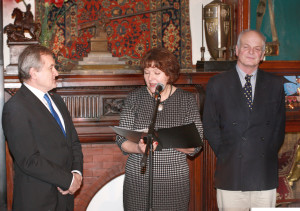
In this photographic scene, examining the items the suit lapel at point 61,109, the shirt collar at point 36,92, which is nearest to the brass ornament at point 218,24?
the suit lapel at point 61,109

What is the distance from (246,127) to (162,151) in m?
0.65

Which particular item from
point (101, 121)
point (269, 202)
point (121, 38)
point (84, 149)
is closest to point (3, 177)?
point (84, 149)

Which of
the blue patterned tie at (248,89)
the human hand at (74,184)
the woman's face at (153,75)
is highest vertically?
the woman's face at (153,75)

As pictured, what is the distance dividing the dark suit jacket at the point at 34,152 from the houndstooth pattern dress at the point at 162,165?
498 mm

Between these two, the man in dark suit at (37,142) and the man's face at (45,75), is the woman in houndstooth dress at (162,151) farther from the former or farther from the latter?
the man's face at (45,75)

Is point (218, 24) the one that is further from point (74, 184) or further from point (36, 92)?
point (74, 184)

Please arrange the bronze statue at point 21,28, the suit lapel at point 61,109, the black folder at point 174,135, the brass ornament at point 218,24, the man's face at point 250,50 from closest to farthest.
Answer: the black folder at point 174,135
the suit lapel at point 61,109
the man's face at point 250,50
the bronze statue at point 21,28
the brass ornament at point 218,24

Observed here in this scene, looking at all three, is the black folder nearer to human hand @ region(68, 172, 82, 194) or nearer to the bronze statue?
human hand @ region(68, 172, 82, 194)

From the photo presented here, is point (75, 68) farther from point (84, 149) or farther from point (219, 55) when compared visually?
point (219, 55)

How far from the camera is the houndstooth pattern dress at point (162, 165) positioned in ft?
9.13

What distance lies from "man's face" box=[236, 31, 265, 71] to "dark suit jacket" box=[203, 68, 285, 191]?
0.41 ft

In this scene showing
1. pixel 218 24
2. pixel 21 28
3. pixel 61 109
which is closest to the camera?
pixel 61 109

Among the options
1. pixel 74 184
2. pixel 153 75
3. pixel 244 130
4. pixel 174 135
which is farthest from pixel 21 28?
pixel 244 130

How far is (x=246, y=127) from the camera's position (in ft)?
9.50
